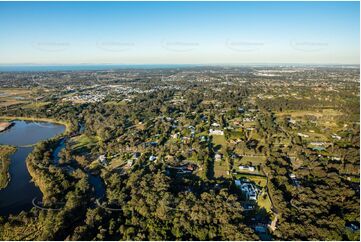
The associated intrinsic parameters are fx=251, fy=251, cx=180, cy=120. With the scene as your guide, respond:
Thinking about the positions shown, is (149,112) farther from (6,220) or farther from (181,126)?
(6,220)

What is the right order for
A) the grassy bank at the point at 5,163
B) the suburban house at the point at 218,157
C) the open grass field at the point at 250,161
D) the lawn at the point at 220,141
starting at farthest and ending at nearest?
the lawn at the point at 220,141
the suburban house at the point at 218,157
the open grass field at the point at 250,161
the grassy bank at the point at 5,163

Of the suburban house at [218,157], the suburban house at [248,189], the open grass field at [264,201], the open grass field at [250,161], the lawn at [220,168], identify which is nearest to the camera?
the open grass field at [264,201]

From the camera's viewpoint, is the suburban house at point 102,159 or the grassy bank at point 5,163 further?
the suburban house at point 102,159

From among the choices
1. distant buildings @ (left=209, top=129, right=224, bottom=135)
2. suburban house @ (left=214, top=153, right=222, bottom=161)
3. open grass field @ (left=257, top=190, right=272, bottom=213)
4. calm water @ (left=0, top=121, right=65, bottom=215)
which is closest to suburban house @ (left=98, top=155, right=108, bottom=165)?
calm water @ (left=0, top=121, right=65, bottom=215)

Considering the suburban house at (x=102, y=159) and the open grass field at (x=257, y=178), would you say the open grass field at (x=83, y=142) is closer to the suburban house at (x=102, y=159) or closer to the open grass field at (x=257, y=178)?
the suburban house at (x=102, y=159)

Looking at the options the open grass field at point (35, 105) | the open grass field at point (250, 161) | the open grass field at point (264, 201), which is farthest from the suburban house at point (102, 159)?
the open grass field at point (35, 105)

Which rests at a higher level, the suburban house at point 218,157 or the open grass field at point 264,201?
the suburban house at point 218,157

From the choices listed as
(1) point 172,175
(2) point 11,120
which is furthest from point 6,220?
(2) point 11,120
